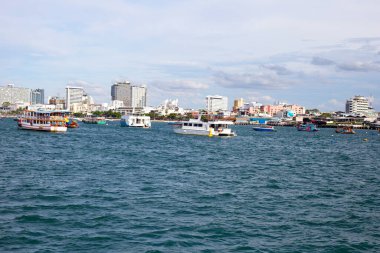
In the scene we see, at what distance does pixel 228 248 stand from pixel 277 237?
2765 mm

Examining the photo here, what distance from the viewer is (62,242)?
16.9 m

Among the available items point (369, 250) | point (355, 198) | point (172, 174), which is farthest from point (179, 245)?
point (172, 174)

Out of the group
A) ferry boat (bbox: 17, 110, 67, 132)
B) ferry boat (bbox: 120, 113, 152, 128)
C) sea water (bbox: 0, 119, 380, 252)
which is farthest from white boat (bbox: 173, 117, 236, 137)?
ferry boat (bbox: 120, 113, 152, 128)

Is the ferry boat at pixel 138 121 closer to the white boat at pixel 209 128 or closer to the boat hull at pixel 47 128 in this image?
the white boat at pixel 209 128

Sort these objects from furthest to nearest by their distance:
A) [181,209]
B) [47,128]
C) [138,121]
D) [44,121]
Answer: [138,121], [44,121], [47,128], [181,209]

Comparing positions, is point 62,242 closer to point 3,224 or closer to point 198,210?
point 3,224

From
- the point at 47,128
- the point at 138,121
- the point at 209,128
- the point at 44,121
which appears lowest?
the point at 47,128

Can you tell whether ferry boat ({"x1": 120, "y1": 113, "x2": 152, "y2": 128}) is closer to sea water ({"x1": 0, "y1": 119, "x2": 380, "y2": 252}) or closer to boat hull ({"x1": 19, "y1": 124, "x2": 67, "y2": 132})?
boat hull ({"x1": 19, "y1": 124, "x2": 67, "y2": 132})

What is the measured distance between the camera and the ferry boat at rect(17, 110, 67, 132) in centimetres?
8956

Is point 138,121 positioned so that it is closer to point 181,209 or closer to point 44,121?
point 44,121

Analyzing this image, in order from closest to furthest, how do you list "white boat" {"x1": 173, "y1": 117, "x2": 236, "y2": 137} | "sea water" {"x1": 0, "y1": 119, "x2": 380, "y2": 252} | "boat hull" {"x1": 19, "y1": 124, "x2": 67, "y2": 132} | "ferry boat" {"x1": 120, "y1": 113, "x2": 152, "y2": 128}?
"sea water" {"x1": 0, "y1": 119, "x2": 380, "y2": 252}, "boat hull" {"x1": 19, "y1": 124, "x2": 67, "y2": 132}, "white boat" {"x1": 173, "y1": 117, "x2": 236, "y2": 137}, "ferry boat" {"x1": 120, "y1": 113, "x2": 152, "y2": 128}

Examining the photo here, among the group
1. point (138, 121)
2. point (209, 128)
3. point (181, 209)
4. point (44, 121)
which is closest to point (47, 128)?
point (44, 121)

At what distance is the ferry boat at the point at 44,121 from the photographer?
8956cm

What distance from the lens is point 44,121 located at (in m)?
91.1
